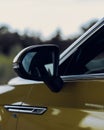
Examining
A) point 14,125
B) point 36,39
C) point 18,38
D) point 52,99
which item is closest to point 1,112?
point 14,125

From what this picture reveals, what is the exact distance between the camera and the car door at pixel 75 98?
3670 millimetres

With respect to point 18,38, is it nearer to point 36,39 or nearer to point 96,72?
point 36,39

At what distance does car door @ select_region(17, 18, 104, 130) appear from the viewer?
367cm

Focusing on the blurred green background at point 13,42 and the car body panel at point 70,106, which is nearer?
the car body panel at point 70,106

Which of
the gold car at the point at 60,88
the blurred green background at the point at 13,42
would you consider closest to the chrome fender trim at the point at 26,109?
the gold car at the point at 60,88

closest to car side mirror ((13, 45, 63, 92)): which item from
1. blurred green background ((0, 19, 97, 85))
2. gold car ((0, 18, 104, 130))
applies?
gold car ((0, 18, 104, 130))

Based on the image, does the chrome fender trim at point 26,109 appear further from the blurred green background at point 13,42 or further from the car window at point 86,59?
the blurred green background at point 13,42

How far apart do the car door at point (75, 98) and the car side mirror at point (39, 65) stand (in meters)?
0.08

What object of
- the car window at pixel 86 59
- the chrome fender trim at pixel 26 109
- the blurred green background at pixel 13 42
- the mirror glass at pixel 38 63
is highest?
the mirror glass at pixel 38 63

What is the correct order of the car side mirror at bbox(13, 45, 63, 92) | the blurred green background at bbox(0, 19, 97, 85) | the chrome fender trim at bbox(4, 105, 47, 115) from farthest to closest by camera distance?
the blurred green background at bbox(0, 19, 97, 85), the chrome fender trim at bbox(4, 105, 47, 115), the car side mirror at bbox(13, 45, 63, 92)

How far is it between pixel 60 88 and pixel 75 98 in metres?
0.17

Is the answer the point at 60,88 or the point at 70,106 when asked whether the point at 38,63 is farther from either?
the point at 70,106

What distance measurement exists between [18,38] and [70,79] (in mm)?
31152

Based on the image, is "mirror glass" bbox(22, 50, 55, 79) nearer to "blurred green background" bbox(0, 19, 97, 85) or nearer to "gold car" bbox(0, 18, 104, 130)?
"gold car" bbox(0, 18, 104, 130)
